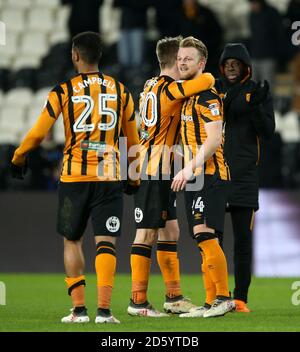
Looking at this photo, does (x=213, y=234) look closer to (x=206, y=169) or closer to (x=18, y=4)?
(x=206, y=169)

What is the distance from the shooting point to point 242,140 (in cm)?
859

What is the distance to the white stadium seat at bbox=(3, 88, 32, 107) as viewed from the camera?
52.0 ft

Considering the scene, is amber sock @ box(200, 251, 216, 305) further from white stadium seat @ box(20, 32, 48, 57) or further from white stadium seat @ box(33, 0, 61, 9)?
white stadium seat @ box(33, 0, 61, 9)

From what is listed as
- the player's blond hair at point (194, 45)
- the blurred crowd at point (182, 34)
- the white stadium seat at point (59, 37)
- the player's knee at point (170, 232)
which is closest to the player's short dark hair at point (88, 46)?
the player's blond hair at point (194, 45)

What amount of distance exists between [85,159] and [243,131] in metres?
1.56

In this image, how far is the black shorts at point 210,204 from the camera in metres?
7.82

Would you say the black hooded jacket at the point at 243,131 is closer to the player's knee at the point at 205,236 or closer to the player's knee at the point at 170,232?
the player's knee at the point at 170,232

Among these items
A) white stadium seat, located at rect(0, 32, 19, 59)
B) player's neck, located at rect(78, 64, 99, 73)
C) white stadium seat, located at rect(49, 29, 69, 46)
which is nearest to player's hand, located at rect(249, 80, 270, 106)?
player's neck, located at rect(78, 64, 99, 73)

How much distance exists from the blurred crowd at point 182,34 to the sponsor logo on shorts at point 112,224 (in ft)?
21.9

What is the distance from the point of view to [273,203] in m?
12.5

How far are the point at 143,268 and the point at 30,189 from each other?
5137mm

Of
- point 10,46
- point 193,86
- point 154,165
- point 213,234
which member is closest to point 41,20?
point 10,46

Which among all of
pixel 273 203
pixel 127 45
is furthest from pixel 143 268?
pixel 127 45

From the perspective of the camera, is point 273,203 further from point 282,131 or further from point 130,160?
point 130,160
